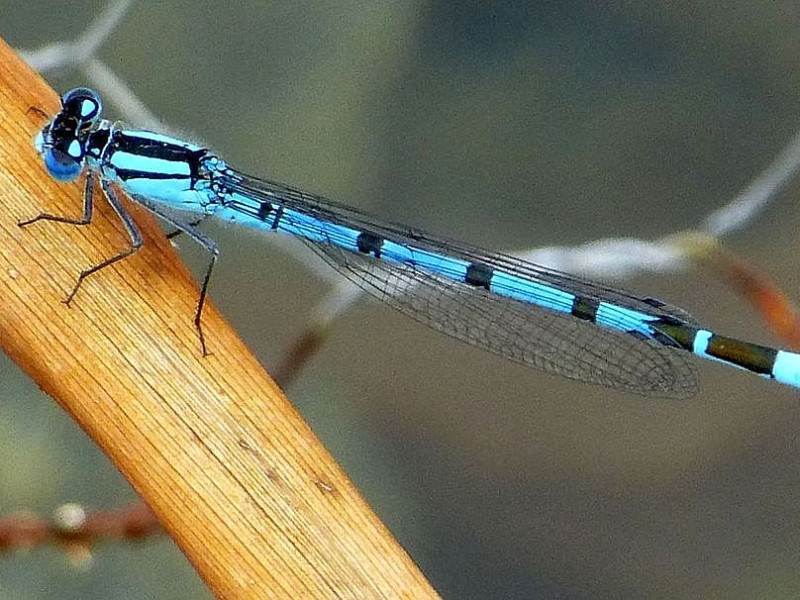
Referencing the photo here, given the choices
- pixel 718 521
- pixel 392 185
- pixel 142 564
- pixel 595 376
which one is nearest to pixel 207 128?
pixel 392 185

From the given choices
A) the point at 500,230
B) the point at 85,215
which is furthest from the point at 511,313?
the point at 500,230

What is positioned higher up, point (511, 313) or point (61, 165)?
point (511, 313)

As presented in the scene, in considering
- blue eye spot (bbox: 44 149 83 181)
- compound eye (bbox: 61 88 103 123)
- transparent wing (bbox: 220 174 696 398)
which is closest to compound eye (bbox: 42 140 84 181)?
blue eye spot (bbox: 44 149 83 181)

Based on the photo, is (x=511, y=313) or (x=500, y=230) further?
(x=500, y=230)

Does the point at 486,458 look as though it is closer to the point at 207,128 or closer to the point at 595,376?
the point at 595,376

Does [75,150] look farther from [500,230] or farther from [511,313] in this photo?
[500,230]

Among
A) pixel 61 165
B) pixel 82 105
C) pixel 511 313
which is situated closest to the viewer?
pixel 61 165

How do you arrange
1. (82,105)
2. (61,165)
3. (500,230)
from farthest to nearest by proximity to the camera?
1. (500,230)
2. (82,105)
3. (61,165)

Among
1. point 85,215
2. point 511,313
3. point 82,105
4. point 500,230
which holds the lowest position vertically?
point 85,215
